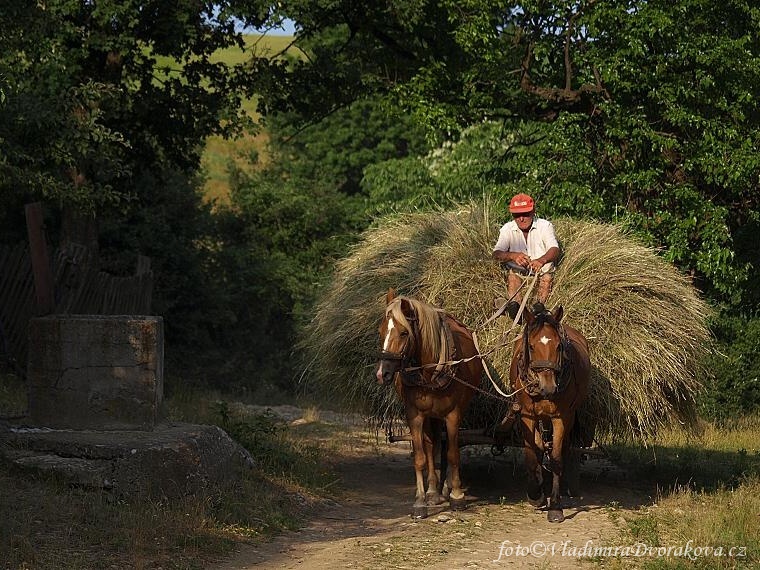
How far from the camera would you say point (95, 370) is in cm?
969

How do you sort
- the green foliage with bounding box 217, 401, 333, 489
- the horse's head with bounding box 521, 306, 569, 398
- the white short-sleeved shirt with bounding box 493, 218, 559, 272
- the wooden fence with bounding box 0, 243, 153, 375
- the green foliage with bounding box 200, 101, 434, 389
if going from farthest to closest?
the green foliage with bounding box 200, 101, 434, 389 → the wooden fence with bounding box 0, 243, 153, 375 → the green foliage with bounding box 217, 401, 333, 489 → the white short-sleeved shirt with bounding box 493, 218, 559, 272 → the horse's head with bounding box 521, 306, 569, 398

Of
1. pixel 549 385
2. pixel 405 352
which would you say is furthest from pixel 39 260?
pixel 549 385

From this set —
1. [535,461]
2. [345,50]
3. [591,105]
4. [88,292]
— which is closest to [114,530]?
[535,461]

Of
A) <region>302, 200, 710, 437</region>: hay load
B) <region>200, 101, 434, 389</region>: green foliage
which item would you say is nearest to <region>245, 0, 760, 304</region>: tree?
<region>302, 200, 710, 437</region>: hay load

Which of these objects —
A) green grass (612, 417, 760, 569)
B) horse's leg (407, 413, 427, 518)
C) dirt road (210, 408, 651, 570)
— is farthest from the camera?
horse's leg (407, 413, 427, 518)

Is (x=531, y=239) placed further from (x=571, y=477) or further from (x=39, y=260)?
(x=39, y=260)

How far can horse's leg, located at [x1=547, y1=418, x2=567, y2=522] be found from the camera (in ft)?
31.1

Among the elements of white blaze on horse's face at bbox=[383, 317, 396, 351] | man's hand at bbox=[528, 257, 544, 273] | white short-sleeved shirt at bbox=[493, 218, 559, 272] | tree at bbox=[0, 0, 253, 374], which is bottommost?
white blaze on horse's face at bbox=[383, 317, 396, 351]

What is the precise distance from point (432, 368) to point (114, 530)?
3151 millimetres

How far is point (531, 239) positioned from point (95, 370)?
4.26 m

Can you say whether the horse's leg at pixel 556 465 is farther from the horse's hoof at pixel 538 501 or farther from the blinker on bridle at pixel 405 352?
the blinker on bridle at pixel 405 352

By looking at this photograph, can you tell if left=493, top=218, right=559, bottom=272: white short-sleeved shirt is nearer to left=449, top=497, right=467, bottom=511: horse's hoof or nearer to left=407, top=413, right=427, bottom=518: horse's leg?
left=407, top=413, right=427, bottom=518: horse's leg

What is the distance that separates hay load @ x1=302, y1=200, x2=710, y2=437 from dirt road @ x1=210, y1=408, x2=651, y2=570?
3.03ft

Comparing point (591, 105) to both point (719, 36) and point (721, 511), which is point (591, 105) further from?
point (721, 511)
